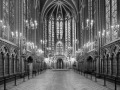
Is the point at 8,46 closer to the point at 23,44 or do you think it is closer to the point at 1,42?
the point at 1,42

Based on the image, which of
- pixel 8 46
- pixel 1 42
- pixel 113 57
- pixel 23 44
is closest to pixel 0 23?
pixel 1 42

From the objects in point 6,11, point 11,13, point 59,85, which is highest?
point 11,13

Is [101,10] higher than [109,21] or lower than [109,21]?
higher

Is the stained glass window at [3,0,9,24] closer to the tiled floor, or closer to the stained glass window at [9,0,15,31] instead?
the stained glass window at [9,0,15,31]

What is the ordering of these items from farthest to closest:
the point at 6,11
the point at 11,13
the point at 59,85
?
the point at 11,13 → the point at 6,11 → the point at 59,85

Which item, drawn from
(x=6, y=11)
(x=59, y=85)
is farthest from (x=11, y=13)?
(x=59, y=85)

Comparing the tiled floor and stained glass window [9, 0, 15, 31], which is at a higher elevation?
stained glass window [9, 0, 15, 31]

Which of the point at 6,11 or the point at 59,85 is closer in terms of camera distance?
the point at 59,85

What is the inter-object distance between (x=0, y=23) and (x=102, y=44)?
47.5 ft

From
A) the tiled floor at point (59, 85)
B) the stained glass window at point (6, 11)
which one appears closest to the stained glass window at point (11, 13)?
the stained glass window at point (6, 11)

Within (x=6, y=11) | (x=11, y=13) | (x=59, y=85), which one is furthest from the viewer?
(x=11, y=13)

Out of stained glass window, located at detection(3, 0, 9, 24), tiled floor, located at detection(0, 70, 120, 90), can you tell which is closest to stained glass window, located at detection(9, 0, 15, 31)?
stained glass window, located at detection(3, 0, 9, 24)

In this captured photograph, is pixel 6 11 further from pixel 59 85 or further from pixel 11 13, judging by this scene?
pixel 59 85

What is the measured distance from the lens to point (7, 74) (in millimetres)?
18641
